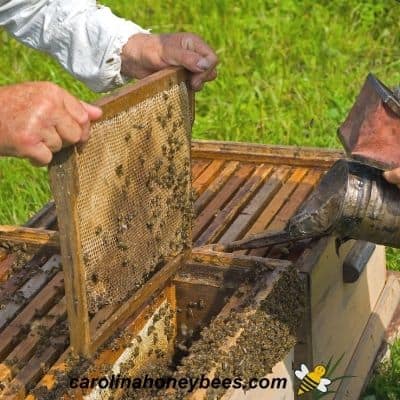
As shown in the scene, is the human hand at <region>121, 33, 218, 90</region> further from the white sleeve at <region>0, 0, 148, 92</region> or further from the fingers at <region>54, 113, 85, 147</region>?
the fingers at <region>54, 113, 85, 147</region>

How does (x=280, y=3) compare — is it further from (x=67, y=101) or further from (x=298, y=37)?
(x=67, y=101)

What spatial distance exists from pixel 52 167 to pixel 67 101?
17 cm

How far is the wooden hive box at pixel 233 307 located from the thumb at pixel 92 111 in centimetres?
65

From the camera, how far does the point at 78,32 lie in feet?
9.16

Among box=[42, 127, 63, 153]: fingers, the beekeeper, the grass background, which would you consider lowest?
the grass background

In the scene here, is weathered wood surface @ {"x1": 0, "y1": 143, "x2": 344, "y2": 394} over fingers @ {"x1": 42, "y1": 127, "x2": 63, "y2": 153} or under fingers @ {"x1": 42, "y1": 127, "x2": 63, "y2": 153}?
under

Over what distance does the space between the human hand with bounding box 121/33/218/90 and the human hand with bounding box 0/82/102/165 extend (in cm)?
68

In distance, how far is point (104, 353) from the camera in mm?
2498

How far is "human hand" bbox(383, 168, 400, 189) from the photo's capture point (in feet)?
7.56

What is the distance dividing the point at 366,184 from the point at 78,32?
3.34ft

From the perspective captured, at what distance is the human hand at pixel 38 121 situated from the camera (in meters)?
2.03

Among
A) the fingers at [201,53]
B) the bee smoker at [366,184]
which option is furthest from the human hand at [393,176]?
the fingers at [201,53]

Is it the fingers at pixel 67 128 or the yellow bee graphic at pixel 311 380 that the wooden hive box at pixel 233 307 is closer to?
the yellow bee graphic at pixel 311 380

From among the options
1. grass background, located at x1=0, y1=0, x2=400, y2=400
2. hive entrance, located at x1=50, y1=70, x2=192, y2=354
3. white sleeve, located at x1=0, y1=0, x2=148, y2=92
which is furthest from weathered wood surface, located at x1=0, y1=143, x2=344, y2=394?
grass background, located at x1=0, y1=0, x2=400, y2=400
